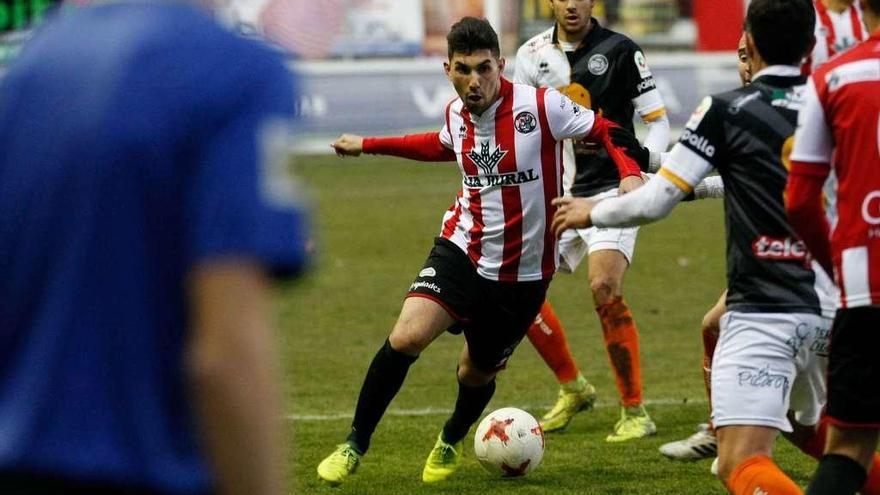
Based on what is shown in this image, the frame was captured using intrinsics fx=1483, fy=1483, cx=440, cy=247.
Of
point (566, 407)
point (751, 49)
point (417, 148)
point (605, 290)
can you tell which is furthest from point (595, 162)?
point (751, 49)

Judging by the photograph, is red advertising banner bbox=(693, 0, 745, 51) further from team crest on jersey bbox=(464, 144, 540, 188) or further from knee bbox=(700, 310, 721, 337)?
knee bbox=(700, 310, 721, 337)

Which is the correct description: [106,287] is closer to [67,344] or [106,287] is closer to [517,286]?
[67,344]

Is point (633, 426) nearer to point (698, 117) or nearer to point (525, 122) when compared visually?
point (525, 122)

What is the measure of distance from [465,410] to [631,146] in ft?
4.69

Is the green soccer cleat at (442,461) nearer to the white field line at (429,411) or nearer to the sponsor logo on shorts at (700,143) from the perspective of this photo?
the white field line at (429,411)

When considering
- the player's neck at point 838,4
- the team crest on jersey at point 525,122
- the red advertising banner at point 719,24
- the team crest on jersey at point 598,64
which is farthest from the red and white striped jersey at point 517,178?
the red advertising banner at point 719,24

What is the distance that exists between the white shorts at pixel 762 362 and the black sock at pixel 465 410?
6.80 feet

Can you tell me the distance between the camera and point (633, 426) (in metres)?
6.87

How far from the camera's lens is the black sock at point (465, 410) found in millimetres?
6137

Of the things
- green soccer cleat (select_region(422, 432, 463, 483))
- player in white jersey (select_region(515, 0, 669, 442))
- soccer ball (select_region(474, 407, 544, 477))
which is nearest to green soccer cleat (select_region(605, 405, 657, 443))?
player in white jersey (select_region(515, 0, 669, 442))

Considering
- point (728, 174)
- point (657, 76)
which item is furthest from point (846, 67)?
point (657, 76)

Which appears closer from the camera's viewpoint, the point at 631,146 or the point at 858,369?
the point at 858,369

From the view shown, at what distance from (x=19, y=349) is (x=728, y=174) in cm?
274

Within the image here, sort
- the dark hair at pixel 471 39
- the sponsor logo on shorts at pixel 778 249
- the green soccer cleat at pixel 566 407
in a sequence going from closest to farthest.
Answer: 1. the sponsor logo on shorts at pixel 778 249
2. the dark hair at pixel 471 39
3. the green soccer cleat at pixel 566 407
